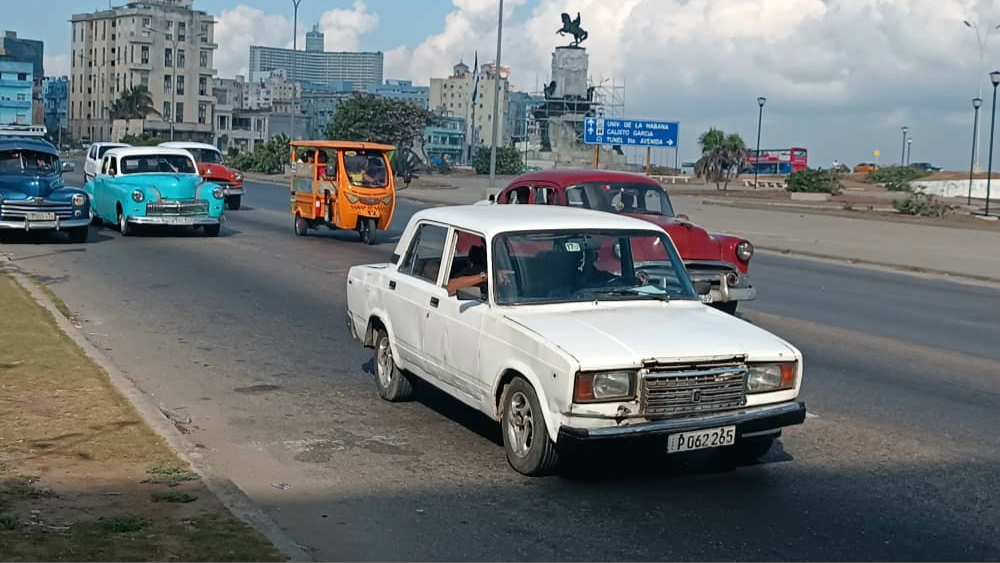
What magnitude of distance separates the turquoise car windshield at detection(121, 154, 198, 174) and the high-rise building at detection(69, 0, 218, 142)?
10536 centimetres

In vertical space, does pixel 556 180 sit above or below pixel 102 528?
above

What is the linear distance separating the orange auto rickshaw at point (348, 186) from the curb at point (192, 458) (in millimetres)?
12678

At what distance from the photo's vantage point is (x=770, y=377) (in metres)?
7.38

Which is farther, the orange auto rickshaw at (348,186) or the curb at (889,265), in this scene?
the orange auto rickshaw at (348,186)

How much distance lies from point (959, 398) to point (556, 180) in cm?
605

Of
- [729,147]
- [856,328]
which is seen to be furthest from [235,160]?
[856,328]

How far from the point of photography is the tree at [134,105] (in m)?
124

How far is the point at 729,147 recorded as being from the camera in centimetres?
7912

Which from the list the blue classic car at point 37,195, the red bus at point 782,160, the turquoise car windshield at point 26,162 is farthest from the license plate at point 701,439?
the red bus at point 782,160

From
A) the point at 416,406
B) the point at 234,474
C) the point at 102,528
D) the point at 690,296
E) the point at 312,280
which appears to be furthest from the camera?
the point at 312,280

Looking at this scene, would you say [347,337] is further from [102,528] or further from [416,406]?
[102,528]

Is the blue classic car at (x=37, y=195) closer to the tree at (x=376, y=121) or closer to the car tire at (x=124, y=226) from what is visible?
the car tire at (x=124, y=226)

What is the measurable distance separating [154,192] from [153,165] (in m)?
1.35

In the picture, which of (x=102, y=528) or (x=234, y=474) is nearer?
(x=102, y=528)
